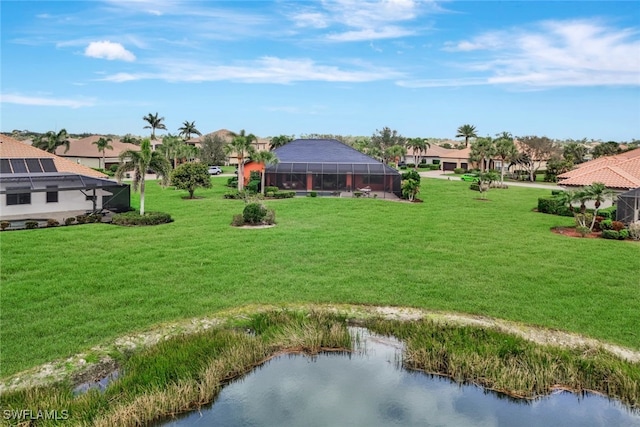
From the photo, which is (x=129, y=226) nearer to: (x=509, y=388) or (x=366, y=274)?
(x=366, y=274)

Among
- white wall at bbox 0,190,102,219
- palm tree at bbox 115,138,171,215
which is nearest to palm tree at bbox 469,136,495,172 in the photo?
palm tree at bbox 115,138,171,215

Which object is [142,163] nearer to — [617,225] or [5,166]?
[5,166]

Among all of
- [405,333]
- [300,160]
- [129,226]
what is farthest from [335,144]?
[405,333]

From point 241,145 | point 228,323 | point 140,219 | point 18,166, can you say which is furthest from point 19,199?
point 228,323

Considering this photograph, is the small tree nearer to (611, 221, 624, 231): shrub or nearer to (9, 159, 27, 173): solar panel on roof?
(9, 159, 27, 173): solar panel on roof

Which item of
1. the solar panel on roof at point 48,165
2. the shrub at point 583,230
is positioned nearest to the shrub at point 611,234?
the shrub at point 583,230
